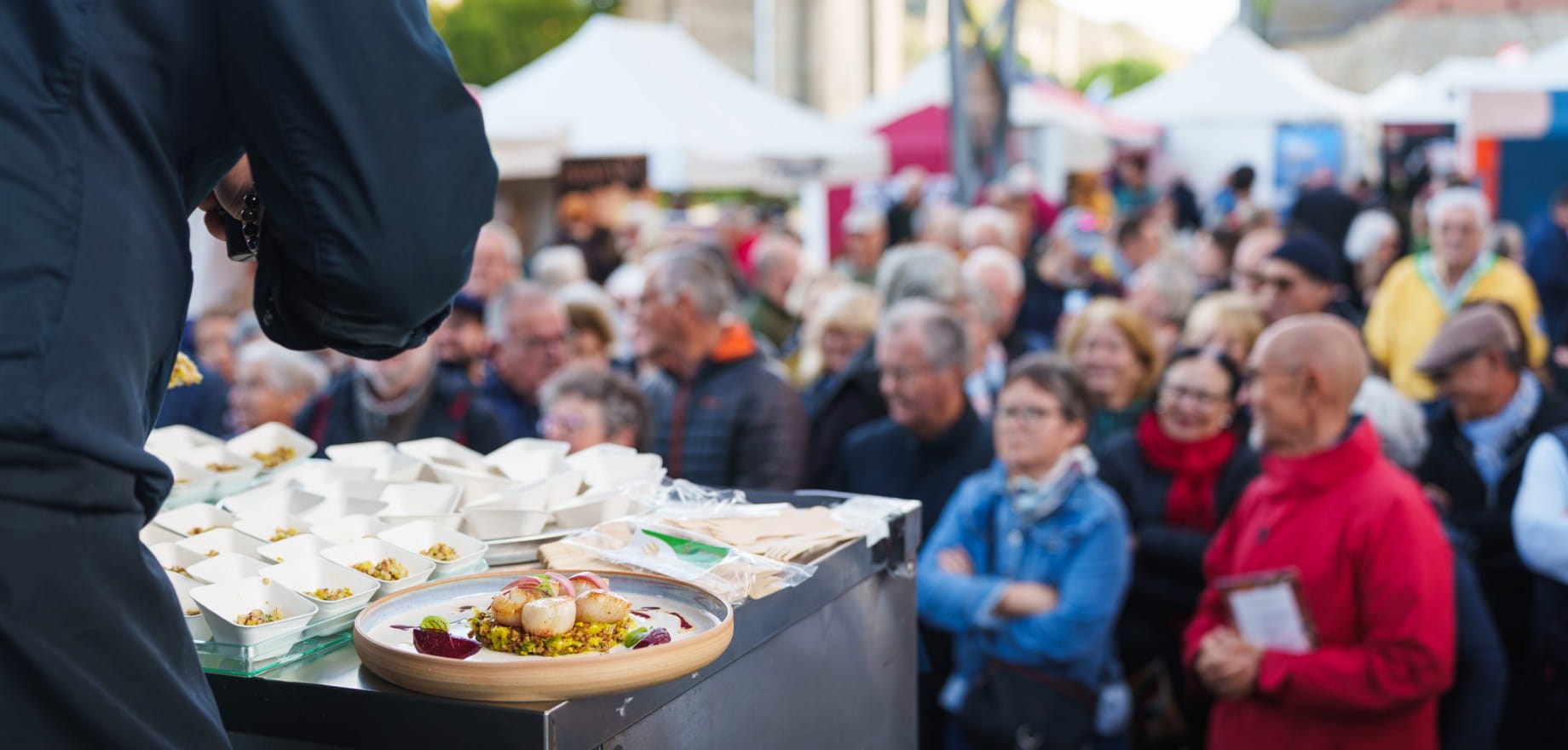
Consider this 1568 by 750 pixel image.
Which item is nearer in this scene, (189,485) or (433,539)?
(433,539)

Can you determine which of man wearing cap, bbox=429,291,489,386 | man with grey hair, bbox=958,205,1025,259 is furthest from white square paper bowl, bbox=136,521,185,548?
man with grey hair, bbox=958,205,1025,259

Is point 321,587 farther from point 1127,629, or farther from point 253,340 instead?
point 253,340

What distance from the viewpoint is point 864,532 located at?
1886 mm

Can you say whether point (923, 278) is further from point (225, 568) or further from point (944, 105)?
point (944, 105)

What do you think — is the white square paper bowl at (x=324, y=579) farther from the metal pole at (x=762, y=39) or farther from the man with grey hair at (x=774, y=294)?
the metal pole at (x=762, y=39)

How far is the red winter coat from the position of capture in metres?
3.14

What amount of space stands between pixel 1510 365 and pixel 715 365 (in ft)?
8.42

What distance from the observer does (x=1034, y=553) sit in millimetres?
3705

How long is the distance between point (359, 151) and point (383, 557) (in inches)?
27.1

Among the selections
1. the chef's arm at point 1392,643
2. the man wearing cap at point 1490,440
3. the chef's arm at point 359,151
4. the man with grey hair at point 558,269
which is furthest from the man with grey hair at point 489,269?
the chef's arm at point 359,151

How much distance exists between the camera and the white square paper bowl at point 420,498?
1.88m

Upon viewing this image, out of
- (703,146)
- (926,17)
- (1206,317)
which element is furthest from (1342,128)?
(926,17)

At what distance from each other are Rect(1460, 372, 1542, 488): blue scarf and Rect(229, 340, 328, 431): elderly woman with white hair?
403 centimetres

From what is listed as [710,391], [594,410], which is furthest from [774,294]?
[594,410]
